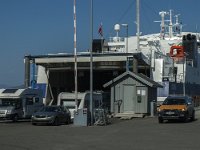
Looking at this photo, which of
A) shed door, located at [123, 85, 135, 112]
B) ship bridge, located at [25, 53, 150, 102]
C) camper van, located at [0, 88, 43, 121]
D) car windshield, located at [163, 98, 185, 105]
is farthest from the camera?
ship bridge, located at [25, 53, 150, 102]

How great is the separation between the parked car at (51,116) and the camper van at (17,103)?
13.1ft

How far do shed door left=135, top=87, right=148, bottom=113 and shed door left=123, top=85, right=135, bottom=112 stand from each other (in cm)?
54

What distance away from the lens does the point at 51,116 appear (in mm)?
30219

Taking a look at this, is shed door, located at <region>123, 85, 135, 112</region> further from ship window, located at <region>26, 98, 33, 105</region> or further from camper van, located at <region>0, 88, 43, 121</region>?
ship window, located at <region>26, 98, 33, 105</region>

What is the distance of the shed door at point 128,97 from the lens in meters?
39.0

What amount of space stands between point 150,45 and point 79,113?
3114 cm

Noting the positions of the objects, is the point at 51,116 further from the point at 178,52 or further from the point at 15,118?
the point at 178,52

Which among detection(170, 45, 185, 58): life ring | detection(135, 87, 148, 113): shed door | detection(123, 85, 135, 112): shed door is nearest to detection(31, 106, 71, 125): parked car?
detection(135, 87, 148, 113): shed door

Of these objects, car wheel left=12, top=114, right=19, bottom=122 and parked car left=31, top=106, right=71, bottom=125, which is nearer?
parked car left=31, top=106, right=71, bottom=125

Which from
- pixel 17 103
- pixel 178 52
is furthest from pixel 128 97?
pixel 178 52

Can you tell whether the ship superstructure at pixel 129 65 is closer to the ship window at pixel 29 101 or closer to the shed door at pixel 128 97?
the shed door at pixel 128 97

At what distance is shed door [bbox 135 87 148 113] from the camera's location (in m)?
38.2

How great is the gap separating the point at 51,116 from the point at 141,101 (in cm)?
1020

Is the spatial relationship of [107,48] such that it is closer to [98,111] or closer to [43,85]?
[43,85]
